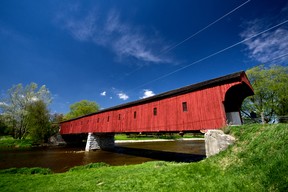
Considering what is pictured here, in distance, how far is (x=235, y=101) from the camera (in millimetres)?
15461

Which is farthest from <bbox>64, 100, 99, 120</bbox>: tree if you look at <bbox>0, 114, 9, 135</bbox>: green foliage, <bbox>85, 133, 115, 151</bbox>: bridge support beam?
<bbox>85, 133, 115, 151</bbox>: bridge support beam

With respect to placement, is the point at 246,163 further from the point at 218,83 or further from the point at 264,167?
the point at 218,83

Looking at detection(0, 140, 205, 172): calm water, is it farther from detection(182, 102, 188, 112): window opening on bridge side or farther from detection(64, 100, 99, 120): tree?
detection(64, 100, 99, 120): tree

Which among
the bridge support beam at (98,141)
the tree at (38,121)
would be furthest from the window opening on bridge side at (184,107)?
the tree at (38,121)

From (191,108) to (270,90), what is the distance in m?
21.5

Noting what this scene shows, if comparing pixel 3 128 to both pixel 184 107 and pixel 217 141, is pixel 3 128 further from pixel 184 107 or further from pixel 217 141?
pixel 217 141

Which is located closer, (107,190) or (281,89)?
(107,190)

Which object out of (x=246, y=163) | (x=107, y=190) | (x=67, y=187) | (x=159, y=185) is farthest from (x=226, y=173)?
(x=67, y=187)

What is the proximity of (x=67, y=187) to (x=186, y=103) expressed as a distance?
416 inches

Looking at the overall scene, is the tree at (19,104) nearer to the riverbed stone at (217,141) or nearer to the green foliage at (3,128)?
the green foliage at (3,128)

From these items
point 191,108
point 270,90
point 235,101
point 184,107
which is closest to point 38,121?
point 184,107

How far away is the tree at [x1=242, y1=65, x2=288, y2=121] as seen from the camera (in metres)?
25.6

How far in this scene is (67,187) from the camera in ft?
24.6

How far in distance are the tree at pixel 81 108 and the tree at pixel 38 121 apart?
22.7 m
